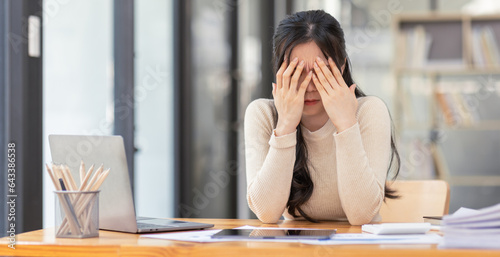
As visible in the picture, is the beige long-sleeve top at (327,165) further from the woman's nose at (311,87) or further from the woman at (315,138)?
the woman's nose at (311,87)

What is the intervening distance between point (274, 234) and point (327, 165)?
59cm

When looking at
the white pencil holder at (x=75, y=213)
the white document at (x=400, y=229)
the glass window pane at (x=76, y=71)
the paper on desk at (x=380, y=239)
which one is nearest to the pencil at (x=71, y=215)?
the white pencil holder at (x=75, y=213)

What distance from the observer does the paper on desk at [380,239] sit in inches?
43.7

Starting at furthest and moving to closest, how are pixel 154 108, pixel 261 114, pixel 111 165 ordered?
pixel 154 108
pixel 261 114
pixel 111 165

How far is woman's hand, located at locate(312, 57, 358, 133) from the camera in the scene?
5.23ft

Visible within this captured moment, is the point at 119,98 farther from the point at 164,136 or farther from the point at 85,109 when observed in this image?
the point at 164,136

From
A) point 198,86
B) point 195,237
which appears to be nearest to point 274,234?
point 195,237

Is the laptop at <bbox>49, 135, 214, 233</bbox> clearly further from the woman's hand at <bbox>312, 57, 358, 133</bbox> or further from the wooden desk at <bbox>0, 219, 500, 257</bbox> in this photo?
the woman's hand at <bbox>312, 57, 358, 133</bbox>

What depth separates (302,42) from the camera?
1.72 meters

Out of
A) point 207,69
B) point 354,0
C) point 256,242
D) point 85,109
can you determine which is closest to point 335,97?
point 256,242

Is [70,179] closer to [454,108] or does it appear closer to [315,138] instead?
[315,138]

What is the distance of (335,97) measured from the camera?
1.62 metres

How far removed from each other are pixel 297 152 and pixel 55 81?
899 millimetres

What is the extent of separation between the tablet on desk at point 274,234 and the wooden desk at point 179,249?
0.06m
